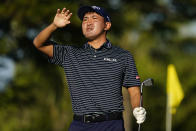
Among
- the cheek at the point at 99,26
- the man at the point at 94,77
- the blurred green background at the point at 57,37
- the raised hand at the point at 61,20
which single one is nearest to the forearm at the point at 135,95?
the man at the point at 94,77

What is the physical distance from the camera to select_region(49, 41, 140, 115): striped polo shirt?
570 centimetres

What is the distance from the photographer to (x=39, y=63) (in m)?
20.7

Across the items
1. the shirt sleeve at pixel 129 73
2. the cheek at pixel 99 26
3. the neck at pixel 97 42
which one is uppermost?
the cheek at pixel 99 26

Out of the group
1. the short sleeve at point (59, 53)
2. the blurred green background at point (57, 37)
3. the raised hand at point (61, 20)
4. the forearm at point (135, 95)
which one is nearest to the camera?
the raised hand at point (61, 20)

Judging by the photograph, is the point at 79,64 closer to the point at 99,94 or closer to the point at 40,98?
the point at 99,94

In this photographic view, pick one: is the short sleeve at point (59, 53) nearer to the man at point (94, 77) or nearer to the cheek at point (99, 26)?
the man at point (94, 77)

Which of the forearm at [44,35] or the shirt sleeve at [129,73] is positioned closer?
the forearm at [44,35]

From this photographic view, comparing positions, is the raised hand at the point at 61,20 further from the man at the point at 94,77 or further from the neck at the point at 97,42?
the neck at the point at 97,42

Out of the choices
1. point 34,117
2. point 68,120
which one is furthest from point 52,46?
point 34,117

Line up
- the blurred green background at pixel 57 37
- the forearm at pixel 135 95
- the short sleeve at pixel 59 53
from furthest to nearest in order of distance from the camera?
the blurred green background at pixel 57 37 → the forearm at pixel 135 95 → the short sleeve at pixel 59 53

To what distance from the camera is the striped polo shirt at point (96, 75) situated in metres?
5.70

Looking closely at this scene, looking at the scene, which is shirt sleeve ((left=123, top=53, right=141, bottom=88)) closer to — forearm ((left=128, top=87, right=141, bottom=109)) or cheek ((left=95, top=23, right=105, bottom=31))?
forearm ((left=128, top=87, right=141, bottom=109))

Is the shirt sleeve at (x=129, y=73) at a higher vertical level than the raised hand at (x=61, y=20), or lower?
lower

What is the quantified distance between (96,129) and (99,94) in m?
0.36
